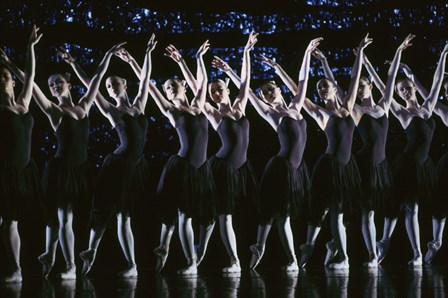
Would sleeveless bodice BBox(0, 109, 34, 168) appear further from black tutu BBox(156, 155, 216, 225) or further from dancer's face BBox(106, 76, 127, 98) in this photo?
black tutu BBox(156, 155, 216, 225)

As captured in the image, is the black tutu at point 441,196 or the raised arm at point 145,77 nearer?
the raised arm at point 145,77

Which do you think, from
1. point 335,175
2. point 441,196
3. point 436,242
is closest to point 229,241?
point 335,175

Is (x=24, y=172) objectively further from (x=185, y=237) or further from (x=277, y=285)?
(x=277, y=285)

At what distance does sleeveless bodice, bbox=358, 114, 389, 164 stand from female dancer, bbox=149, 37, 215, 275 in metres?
1.42

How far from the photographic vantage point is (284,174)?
724 centimetres

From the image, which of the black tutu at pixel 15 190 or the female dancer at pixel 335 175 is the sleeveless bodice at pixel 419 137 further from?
the black tutu at pixel 15 190

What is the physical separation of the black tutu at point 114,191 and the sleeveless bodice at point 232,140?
79 cm

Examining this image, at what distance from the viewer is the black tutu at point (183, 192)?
22.8ft

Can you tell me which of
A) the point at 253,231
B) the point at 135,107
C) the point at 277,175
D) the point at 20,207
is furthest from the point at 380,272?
the point at 20,207

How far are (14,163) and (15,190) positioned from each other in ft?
0.63

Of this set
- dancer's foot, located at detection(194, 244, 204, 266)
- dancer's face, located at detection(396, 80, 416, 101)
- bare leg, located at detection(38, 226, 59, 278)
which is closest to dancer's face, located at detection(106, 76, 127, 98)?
bare leg, located at detection(38, 226, 59, 278)

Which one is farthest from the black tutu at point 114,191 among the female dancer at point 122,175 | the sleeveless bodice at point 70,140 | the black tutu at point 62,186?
the sleeveless bodice at point 70,140

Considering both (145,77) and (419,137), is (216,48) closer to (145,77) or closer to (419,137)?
(145,77)

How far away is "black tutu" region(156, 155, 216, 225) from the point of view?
6941 mm
